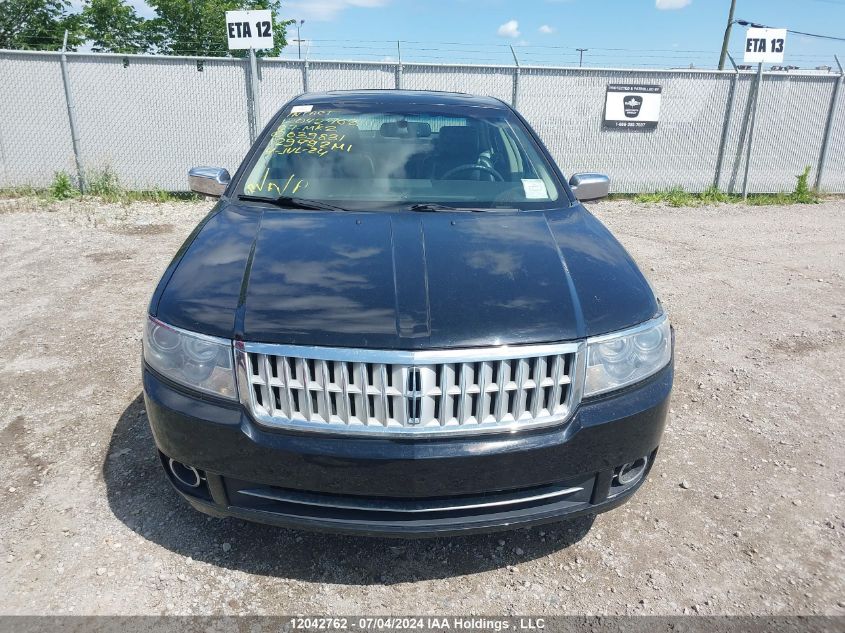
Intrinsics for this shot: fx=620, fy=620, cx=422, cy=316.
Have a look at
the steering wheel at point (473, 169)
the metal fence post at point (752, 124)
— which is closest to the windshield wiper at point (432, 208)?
the steering wheel at point (473, 169)

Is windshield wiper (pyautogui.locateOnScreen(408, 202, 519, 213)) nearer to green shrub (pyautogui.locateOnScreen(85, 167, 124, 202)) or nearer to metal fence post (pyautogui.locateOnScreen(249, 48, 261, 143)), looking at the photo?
metal fence post (pyautogui.locateOnScreen(249, 48, 261, 143))

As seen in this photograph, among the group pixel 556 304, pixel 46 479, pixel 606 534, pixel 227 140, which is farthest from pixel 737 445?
pixel 227 140

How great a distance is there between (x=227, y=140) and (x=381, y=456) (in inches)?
371

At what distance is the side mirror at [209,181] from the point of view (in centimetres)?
372

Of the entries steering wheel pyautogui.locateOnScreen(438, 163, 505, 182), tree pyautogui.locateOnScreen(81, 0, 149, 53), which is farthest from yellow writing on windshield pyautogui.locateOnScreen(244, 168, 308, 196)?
tree pyautogui.locateOnScreen(81, 0, 149, 53)

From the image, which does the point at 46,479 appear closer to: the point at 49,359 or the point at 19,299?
the point at 49,359

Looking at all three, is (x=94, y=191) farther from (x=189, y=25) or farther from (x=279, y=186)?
(x=189, y=25)

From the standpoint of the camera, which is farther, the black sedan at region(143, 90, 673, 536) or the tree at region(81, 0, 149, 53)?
the tree at region(81, 0, 149, 53)

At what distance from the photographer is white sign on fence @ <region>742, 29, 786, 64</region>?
34.6 feet

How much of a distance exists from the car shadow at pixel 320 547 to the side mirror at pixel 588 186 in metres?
1.96

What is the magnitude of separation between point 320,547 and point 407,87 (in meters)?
9.55

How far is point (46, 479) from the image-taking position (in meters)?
2.97

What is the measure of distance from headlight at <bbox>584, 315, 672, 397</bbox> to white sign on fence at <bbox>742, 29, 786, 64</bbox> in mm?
10550

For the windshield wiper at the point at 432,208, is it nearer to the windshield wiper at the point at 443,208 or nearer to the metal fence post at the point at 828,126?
the windshield wiper at the point at 443,208
